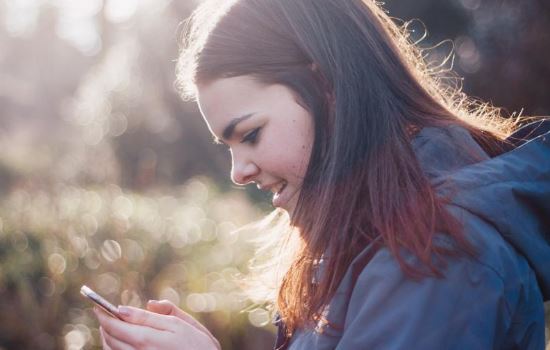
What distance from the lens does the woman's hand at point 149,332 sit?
1844 millimetres

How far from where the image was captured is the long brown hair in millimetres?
1678

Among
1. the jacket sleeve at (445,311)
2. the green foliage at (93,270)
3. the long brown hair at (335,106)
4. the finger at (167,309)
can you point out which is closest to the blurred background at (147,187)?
the green foliage at (93,270)

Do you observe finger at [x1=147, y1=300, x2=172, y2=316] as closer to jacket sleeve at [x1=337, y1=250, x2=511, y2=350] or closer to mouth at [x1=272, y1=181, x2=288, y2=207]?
mouth at [x1=272, y1=181, x2=288, y2=207]

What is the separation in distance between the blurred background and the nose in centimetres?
124

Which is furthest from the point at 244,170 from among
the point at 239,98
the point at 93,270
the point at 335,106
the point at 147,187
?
the point at 147,187

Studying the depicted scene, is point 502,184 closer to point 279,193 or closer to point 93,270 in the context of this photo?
point 279,193

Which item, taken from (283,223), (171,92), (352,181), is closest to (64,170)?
(171,92)

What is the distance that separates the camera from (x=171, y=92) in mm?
14008

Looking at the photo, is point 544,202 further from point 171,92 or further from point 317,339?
point 171,92

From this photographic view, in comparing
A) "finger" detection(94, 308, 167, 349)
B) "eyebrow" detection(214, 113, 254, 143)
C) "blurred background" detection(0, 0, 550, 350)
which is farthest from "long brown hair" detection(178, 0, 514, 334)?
"blurred background" detection(0, 0, 550, 350)

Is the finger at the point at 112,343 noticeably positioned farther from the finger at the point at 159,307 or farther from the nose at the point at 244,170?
the nose at the point at 244,170

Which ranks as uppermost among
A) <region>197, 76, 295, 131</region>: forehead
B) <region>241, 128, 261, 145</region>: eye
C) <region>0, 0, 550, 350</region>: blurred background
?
<region>197, 76, 295, 131</region>: forehead

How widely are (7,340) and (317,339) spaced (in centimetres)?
292

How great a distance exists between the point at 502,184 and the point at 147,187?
21.0ft
